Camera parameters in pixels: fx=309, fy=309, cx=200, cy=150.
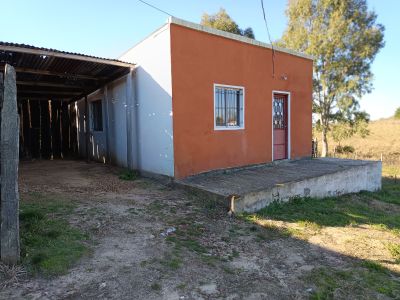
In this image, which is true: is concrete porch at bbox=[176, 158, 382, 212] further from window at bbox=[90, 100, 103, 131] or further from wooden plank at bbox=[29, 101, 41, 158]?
wooden plank at bbox=[29, 101, 41, 158]

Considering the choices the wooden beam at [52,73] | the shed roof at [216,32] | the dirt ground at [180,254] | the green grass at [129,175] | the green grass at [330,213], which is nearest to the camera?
the dirt ground at [180,254]

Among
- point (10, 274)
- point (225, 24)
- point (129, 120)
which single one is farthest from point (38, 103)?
point (10, 274)

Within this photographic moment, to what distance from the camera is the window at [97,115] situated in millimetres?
11538

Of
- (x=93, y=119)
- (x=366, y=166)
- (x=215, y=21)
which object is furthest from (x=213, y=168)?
(x=215, y=21)

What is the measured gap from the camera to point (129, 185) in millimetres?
7512

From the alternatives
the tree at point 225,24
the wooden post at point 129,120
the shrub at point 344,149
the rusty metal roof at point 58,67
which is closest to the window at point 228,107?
the wooden post at point 129,120

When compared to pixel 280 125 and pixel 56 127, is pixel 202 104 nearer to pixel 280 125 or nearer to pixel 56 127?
pixel 280 125

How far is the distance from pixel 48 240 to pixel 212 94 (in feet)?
17.5

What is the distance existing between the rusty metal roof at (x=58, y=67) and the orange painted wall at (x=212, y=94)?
75.1 inches

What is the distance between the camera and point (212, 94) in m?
8.01

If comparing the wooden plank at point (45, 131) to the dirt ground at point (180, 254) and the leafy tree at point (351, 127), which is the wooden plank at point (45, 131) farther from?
the leafy tree at point (351, 127)

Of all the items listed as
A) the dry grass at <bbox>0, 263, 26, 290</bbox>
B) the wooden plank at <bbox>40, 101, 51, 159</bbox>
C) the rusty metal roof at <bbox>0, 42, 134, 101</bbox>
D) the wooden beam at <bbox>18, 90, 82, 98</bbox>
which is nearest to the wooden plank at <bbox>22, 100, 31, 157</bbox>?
the wooden plank at <bbox>40, 101, 51, 159</bbox>

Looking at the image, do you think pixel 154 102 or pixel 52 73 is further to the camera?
pixel 52 73

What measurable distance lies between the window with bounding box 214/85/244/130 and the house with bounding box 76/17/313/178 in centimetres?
3
